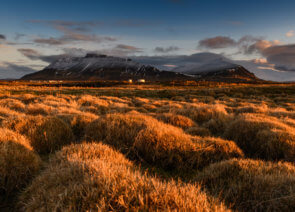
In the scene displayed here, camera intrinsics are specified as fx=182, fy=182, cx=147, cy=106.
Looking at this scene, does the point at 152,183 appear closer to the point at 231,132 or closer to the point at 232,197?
the point at 232,197

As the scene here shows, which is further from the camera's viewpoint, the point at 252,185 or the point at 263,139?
the point at 263,139

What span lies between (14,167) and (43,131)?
1.91 metres

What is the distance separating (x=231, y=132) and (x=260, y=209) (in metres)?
3.87

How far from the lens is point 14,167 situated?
9.89 feet

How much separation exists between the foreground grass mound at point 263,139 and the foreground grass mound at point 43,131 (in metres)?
4.91

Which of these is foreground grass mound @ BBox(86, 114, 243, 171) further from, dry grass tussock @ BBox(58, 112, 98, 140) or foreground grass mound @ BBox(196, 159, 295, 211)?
dry grass tussock @ BBox(58, 112, 98, 140)

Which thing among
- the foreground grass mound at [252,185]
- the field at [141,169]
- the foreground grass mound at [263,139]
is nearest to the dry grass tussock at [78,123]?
the field at [141,169]

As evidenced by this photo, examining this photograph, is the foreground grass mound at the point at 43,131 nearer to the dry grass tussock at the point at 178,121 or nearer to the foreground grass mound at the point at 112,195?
the foreground grass mound at the point at 112,195

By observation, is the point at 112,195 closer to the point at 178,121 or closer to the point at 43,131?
the point at 43,131

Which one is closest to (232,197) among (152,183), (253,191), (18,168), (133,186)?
(253,191)

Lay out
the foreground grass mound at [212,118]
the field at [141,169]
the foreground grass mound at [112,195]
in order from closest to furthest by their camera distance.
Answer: the foreground grass mound at [112,195] → the field at [141,169] → the foreground grass mound at [212,118]

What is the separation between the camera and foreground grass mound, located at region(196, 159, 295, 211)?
2.24m

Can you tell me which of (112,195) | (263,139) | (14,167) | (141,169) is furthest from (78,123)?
(263,139)

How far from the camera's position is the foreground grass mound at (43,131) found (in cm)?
449
